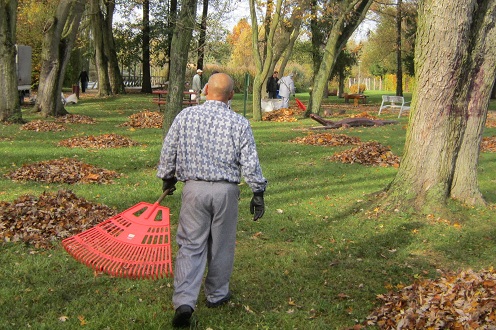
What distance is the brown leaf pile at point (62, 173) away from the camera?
33.6 ft

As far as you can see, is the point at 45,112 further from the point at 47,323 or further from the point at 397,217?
the point at 47,323

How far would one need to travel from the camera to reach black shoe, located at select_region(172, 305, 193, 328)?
4629 millimetres

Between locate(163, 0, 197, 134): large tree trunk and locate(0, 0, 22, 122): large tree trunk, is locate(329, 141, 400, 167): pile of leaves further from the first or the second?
locate(0, 0, 22, 122): large tree trunk

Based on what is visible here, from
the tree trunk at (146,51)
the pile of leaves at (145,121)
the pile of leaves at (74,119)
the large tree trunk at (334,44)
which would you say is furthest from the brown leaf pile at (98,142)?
the tree trunk at (146,51)

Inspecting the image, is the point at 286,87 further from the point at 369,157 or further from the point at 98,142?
the point at 369,157

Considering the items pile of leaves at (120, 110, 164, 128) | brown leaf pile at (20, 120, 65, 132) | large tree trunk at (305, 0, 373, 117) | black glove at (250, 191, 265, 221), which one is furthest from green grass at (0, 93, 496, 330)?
large tree trunk at (305, 0, 373, 117)

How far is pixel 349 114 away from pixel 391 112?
Result: 2.59m

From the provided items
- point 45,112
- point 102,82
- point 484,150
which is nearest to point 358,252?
point 484,150

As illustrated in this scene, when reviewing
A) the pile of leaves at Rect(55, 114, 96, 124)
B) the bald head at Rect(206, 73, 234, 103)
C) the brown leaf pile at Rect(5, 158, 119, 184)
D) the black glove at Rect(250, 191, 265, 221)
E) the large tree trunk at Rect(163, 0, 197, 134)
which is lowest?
the brown leaf pile at Rect(5, 158, 119, 184)

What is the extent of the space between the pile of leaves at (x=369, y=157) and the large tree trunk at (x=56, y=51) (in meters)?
12.1

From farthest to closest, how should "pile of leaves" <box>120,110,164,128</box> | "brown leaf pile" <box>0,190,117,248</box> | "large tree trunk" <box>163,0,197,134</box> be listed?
"pile of leaves" <box>120,110,164,128</box> → "large tree trunk" <box>163,0,197,134</box> → "brown leaf pile" <box>0,190,117,248</box>

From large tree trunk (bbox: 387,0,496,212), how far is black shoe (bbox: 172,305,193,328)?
477 cm

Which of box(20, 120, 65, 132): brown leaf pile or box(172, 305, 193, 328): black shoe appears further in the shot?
box(20, 120, 65, 132): brown leaf pile

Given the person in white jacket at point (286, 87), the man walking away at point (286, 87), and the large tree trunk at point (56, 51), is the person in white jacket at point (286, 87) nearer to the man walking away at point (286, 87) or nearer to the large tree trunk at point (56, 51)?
the man walking away at point (286, 87)
